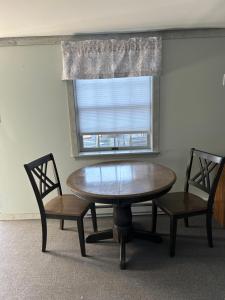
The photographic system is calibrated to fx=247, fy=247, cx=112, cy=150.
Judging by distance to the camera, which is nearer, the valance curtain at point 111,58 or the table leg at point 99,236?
the table leg at point 99,236

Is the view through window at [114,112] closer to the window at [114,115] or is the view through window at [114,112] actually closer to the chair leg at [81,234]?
the window at [114,115]

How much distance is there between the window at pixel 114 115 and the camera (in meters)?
2.85

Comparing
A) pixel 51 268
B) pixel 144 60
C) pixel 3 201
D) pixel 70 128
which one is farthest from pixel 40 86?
pixel 51 268

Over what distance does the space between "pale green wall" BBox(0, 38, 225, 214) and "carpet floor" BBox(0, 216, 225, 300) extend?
2.38 feet

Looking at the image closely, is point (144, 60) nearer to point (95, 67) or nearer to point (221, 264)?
point (95, 67)

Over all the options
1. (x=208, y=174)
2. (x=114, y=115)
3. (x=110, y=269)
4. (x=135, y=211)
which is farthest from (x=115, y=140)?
(x=110, y=269)

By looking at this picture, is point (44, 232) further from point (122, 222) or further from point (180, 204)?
point (180, 204)

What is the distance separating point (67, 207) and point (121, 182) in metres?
0.61

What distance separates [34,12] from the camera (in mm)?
2025

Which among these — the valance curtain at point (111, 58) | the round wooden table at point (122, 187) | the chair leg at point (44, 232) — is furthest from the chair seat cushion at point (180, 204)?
the valance curtain at point (111, 58)

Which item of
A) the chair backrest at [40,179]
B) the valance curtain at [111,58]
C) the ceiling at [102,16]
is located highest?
the ceiling at [102,16]

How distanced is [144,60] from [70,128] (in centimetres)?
114

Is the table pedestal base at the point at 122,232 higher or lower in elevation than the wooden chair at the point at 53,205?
lower

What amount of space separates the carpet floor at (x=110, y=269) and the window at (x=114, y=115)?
1.04m
